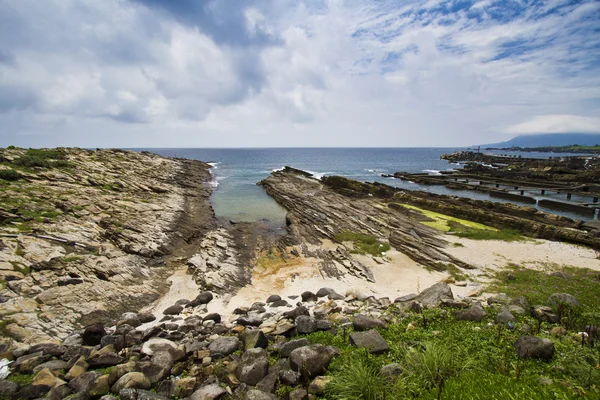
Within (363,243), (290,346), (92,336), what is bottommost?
(363,243)

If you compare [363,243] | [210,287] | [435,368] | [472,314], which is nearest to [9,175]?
[210,287]

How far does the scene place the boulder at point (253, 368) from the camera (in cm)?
851

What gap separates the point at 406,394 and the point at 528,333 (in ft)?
21.6

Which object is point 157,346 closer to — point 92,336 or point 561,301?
point 92,336

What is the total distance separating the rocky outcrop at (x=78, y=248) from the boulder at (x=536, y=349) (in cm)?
1844

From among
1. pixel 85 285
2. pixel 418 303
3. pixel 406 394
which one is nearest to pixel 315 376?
pixel 406 394

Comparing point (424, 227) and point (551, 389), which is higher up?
point (551, 389)

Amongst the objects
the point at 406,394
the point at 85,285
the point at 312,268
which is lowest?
the point at 312,268

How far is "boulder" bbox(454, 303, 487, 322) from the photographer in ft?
36.8

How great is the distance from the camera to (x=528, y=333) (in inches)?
380

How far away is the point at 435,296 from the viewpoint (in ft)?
45.5

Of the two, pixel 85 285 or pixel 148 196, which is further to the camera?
pixel 148 196

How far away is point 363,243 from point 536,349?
1849 cm

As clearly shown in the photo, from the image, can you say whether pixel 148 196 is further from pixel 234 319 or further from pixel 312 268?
pixel 234 319
